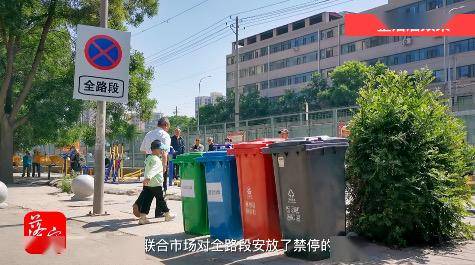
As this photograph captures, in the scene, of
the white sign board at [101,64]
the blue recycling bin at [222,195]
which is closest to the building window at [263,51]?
the white sign board at [101,64]

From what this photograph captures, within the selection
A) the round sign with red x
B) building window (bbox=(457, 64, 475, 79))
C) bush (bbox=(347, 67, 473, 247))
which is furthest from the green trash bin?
building window (bbox=(457, 64, 475, 79))

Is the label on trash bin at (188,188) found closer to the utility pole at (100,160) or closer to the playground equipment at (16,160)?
the utility pole at (100,160)

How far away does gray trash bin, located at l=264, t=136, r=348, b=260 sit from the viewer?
5676 mm

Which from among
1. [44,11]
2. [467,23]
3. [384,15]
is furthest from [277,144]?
[384,15]

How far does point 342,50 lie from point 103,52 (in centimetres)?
7091

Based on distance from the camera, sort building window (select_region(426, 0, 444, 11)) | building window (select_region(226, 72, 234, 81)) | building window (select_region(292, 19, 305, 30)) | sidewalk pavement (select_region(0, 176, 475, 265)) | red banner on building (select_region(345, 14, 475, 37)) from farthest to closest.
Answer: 1. building window (select_region(226, 72, 234, 81))
2. building window (select_region(292, 19, 305, 30))
3. building window (select_region(426, 0, 444, 11))
4. red banner on building (select_region(345, 14, 475, 37))
5. sidewalk pavement (select_region(0, 176, 475, 265))

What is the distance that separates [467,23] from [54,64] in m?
39.2

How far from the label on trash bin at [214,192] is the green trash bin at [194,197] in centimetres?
38

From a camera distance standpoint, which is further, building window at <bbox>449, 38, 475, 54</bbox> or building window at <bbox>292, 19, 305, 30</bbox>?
building window at <bbox>292, 19, 305, 30</bbox>

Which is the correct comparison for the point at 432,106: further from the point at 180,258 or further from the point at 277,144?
the point at 180,258

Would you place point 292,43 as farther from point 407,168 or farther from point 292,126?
point 407,168

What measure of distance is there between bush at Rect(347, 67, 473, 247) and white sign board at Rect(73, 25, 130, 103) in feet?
17.8

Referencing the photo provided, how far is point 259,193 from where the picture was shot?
20.5 ft

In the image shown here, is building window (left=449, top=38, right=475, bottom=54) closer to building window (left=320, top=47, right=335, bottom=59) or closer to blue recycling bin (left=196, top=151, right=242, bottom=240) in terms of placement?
building window (left=320, top=47, right=335, bottom=59)
